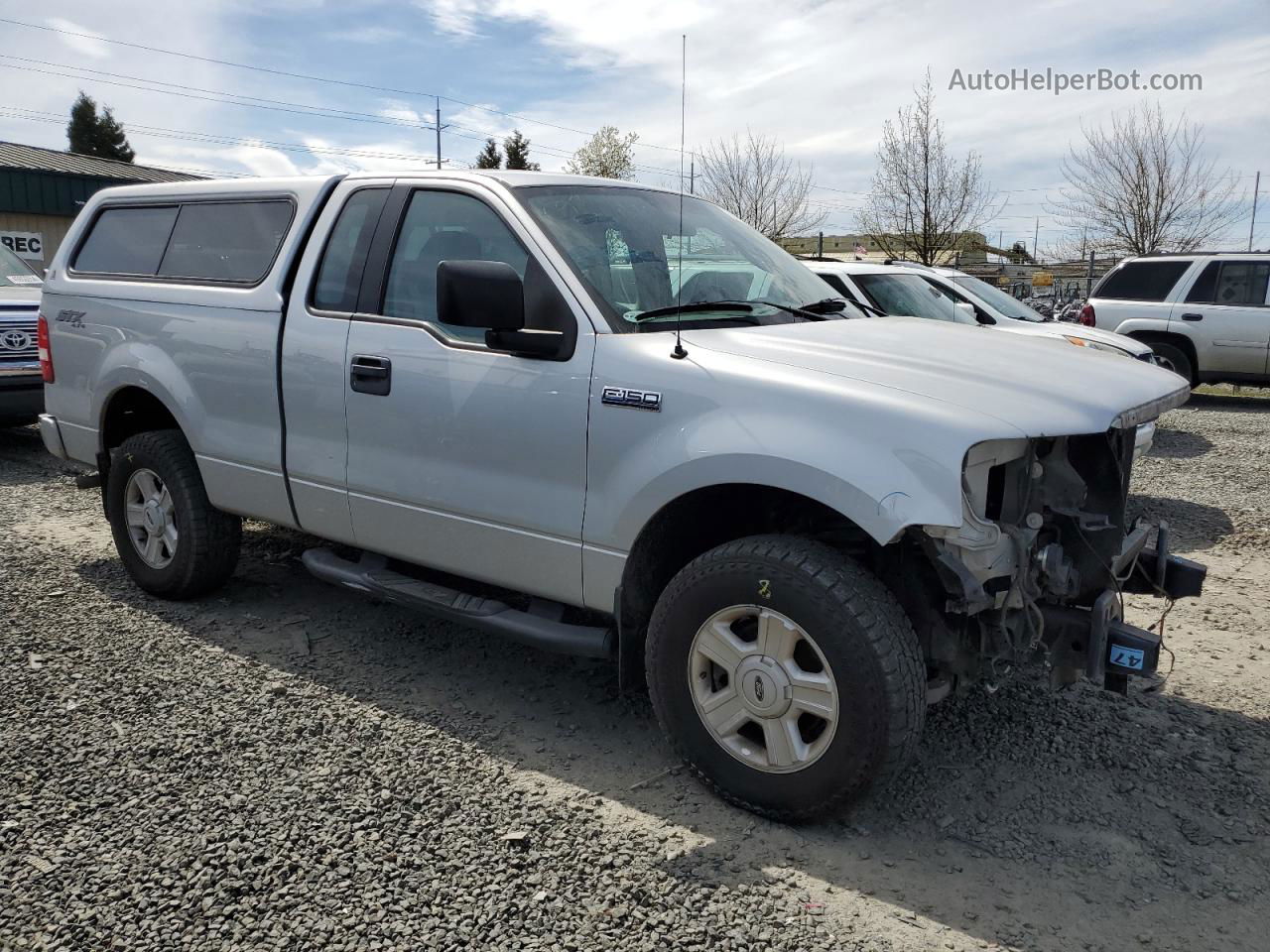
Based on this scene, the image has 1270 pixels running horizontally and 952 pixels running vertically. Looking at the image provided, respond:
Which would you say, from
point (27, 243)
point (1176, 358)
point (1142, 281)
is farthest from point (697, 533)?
point (27, 243)

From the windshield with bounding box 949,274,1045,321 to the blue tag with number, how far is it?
7959 millimetres

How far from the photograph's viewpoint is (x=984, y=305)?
402 inches

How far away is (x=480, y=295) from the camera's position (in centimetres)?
327

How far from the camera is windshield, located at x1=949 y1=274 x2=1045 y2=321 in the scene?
10.5 metres

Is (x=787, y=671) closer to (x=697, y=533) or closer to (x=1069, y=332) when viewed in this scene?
(x=697, y=533)

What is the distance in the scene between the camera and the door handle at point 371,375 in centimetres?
384

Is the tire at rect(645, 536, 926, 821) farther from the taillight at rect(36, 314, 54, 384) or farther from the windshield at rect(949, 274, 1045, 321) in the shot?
the windshield at rect(949, 274, 1045, 321)

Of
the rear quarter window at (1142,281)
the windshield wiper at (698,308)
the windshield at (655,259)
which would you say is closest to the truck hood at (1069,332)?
the rear quarter window at (1142,281)

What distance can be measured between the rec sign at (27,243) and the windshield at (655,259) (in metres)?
29.6

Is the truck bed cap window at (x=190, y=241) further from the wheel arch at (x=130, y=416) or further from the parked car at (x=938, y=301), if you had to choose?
the parked car at (x=938, y=301)

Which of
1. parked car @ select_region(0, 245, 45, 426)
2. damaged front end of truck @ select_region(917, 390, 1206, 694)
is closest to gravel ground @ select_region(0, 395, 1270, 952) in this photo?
damaged front end of truck @ select_region(917, 390, 1206, 694)

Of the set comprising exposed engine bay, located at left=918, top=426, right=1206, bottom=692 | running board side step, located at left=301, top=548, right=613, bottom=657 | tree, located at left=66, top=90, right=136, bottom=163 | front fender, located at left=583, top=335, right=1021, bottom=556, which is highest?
tree, located at left=66, top=90, right=136, bottom=163

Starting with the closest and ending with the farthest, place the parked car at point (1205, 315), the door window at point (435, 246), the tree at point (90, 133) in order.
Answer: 1. the door window at point (435, 246)
2. the parked car at point (1205, 315)
3. the tree at point (90, 133)

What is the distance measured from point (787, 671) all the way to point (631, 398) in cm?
96
